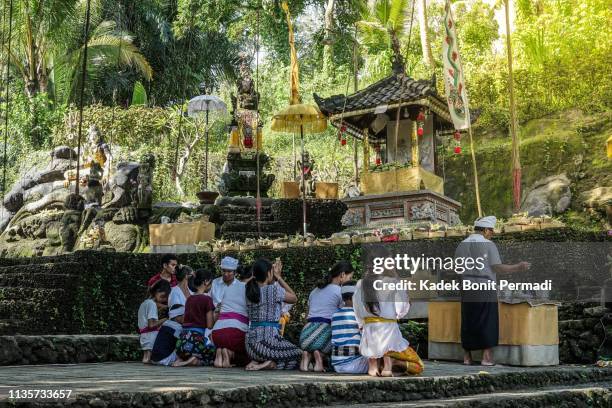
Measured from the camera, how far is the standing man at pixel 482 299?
8492 mm

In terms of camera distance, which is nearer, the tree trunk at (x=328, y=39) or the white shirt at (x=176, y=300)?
the white shirt at (x=176, y=300)

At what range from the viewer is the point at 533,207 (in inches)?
889

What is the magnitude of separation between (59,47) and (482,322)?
90.0ft

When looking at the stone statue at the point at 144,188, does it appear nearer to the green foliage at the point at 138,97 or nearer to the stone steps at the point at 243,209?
the stone steps at the point at 243,209

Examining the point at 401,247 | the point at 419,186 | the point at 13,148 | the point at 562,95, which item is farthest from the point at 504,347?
the point at 13,148

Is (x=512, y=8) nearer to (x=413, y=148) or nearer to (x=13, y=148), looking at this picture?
(x=413, y=148)

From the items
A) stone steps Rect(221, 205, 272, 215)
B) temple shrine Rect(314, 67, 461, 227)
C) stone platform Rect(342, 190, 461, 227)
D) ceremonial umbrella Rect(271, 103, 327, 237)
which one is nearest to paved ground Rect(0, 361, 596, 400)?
stone platform Rect(342, 190, 461, 227)

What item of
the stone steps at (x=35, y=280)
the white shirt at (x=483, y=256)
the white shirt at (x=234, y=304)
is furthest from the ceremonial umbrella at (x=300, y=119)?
the white shirt at (x=234, y=304)

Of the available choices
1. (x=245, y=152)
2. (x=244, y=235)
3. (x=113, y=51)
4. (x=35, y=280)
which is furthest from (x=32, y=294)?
(x=113, y=51)

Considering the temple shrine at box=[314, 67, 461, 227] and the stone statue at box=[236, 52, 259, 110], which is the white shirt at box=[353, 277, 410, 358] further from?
the stone statue at box=[236, 52, 259, 110]

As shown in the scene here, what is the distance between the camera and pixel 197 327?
837 centimetres

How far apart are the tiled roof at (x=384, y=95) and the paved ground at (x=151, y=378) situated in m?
10.3

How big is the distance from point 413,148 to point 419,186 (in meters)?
1.02

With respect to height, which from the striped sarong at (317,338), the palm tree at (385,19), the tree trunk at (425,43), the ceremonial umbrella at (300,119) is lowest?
the striped sarong at (317,338)
